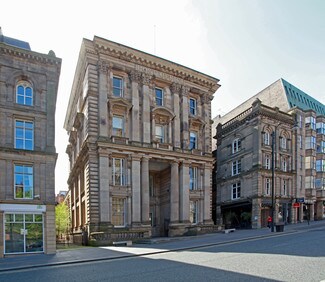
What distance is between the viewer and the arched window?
2005 cm

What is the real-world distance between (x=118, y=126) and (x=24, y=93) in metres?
10.2

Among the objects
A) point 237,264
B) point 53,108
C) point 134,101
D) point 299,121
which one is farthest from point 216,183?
point 237,264

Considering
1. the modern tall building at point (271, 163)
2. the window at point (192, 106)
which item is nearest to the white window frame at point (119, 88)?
the window at point (192, 106)

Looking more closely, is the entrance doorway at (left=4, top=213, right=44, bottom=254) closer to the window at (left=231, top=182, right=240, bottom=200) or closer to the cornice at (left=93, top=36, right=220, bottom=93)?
the cornice at (left=93, top=36, right=220, bottom=93)

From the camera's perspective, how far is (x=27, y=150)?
1927cm

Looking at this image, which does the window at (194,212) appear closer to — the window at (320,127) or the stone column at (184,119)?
the stone column at (184,119)

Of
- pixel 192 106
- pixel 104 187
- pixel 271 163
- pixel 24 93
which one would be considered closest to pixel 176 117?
pixel 192 106

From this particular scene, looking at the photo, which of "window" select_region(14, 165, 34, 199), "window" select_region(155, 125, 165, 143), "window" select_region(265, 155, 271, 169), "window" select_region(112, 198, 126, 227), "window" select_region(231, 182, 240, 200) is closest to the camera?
"window" select_region(14, 165, 34, 199)

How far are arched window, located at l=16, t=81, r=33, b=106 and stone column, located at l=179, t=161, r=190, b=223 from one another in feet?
56.4

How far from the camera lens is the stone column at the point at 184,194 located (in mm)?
30453

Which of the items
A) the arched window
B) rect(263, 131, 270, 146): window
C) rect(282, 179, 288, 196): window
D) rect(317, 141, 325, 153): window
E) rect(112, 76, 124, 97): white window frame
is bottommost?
rect(282, 179, 288, 196): window

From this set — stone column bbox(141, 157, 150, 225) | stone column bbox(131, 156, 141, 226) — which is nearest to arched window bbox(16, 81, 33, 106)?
stone column bbox(131, 156, 141, 226)

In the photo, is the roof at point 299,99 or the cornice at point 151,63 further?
the roof at point 299,99

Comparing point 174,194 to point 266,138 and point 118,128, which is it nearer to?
point 118,128
